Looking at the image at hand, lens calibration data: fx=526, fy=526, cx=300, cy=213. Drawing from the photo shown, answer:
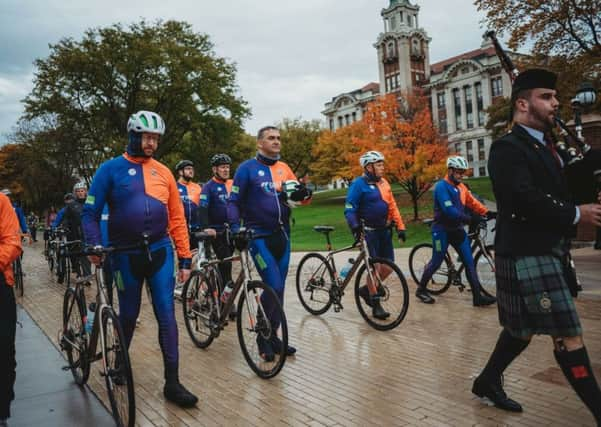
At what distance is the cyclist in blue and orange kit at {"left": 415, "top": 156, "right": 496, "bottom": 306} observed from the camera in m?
7.47

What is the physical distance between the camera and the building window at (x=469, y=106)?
3013 inches

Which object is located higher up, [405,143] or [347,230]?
[405,143]

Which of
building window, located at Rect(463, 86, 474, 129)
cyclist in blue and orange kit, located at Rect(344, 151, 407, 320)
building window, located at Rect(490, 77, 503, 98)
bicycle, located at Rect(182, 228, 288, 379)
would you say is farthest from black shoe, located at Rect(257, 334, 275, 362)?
building window, located at Rect(463, 86, 474, 129)

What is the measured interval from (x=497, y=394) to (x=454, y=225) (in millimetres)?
3948

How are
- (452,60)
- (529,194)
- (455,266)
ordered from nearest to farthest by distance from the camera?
(529,194) → (455,266) → (452,60)

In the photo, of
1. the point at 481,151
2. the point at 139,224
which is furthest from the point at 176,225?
the point at 481,151

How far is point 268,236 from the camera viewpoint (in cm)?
555

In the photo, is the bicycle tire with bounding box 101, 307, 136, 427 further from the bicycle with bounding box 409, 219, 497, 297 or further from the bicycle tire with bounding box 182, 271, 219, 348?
the bicycle with bounding box 409, 219, 497, 297

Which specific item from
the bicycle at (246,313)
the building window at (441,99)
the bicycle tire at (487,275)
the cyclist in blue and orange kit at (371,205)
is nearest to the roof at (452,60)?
the building window at (441,99)

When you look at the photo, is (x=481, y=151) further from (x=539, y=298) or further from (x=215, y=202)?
(x=539, y=298)

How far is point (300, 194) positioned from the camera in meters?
5.45

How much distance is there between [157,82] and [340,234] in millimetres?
16809

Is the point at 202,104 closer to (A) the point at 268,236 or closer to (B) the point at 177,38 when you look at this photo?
(B) the point at 177,38

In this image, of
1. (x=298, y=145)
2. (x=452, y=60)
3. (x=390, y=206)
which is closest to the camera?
(x=390, y=206)
